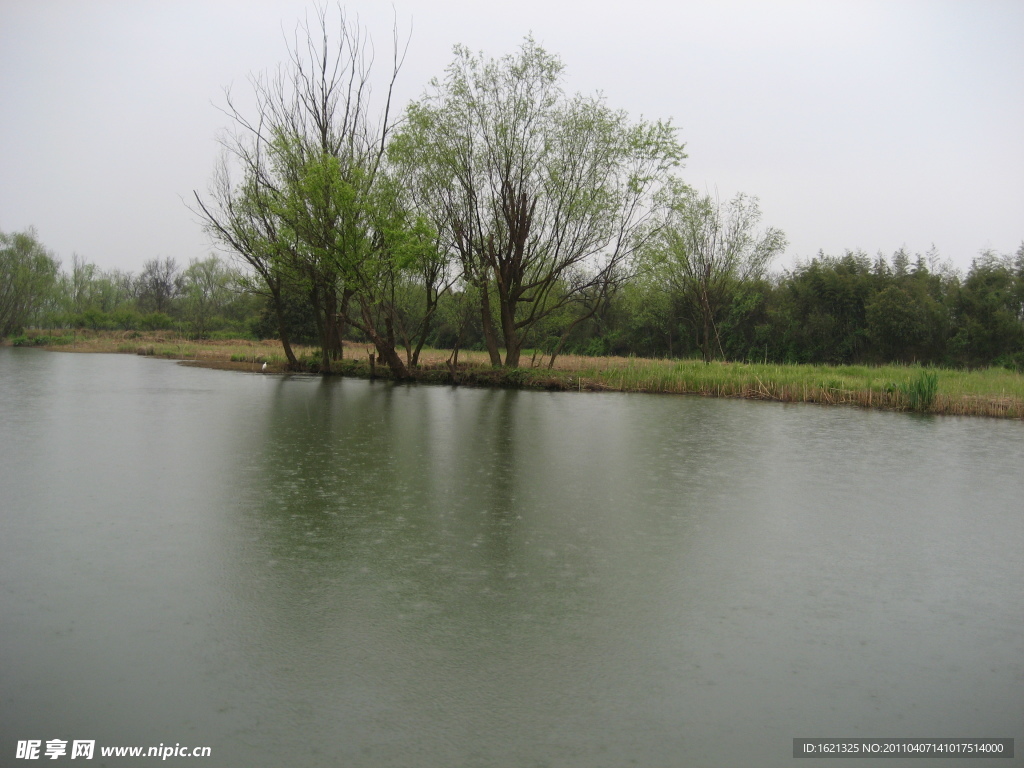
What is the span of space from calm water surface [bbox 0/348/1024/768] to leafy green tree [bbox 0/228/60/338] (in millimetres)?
28458

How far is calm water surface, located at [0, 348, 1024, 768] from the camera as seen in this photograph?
2244mm

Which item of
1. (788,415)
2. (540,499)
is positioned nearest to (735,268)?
(788,415)

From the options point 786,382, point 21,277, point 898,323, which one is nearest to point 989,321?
point 898,323

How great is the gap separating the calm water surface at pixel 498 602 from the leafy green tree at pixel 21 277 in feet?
93.4

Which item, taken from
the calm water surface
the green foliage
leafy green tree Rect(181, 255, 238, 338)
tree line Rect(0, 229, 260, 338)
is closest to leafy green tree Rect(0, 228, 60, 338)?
tree line Rect(0, 229, 260, 338)

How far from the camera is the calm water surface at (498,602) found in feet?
7.36

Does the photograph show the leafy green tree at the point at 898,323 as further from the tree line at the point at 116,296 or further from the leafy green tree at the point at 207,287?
the leafy green tree at the point at 207,287

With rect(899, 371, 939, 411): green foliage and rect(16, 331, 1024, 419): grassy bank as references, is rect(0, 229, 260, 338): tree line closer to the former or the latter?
rect(16, 331, 1024, 419): grassy bank

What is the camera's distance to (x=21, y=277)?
2952 centimetres

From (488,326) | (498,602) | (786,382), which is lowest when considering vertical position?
(498,602)

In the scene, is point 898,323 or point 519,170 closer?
point 519,170

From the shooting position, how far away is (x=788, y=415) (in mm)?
10656

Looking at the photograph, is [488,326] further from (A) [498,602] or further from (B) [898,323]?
(B) [898,323]

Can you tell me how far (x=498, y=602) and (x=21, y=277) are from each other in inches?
1331
